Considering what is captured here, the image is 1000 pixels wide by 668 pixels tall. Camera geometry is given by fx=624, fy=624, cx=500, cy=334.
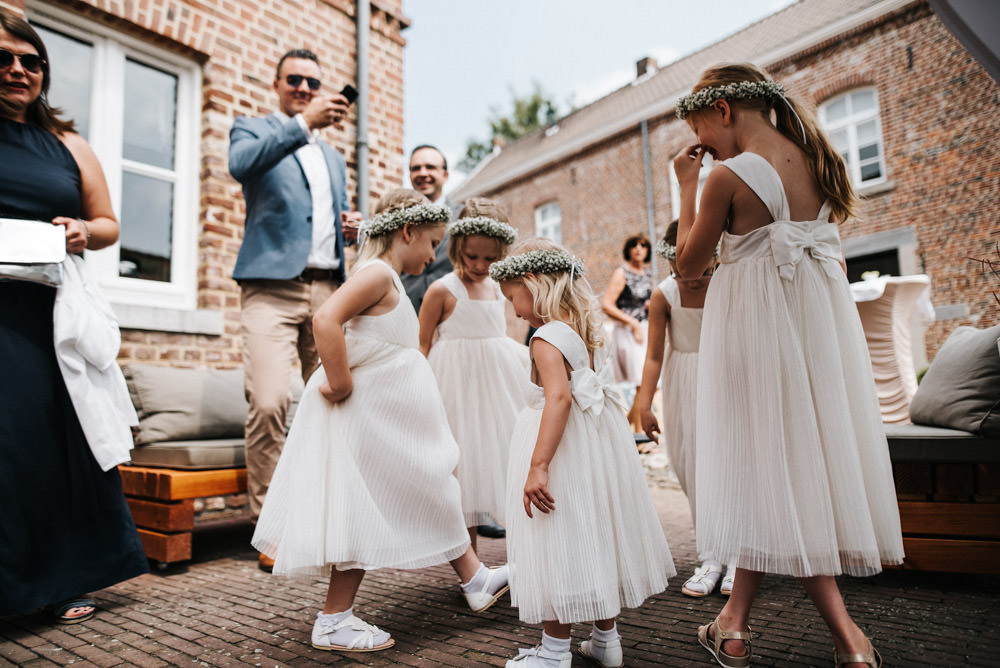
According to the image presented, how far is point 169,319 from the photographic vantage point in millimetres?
4375

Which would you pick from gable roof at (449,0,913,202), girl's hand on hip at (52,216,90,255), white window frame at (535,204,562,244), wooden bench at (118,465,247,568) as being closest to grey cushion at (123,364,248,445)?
wooden bench at (118,465,247,568)

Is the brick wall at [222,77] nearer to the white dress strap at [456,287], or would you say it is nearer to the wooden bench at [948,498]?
the white dress strap at [456,287]

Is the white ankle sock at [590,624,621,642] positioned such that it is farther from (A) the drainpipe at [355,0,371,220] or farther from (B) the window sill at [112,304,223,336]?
(A) the drainpipe at [355,0,371,220]

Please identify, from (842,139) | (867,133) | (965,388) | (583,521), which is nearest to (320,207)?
(583,521)

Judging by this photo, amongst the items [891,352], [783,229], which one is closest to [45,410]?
[783,229]

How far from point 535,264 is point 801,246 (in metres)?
0.84

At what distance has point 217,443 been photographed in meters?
3.57

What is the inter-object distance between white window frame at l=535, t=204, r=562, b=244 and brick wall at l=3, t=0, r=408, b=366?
12955mm

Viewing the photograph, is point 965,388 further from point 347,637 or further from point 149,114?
point 149,114

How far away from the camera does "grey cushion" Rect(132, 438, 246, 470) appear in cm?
334

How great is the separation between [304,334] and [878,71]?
12.4m

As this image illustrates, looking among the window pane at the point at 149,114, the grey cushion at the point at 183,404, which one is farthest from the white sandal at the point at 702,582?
the window pane at the point at 149,114

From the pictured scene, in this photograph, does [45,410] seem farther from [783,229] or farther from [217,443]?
[783,229]

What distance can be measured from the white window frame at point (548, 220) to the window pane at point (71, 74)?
1457 centimetres
